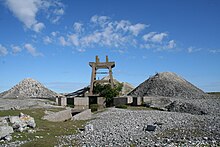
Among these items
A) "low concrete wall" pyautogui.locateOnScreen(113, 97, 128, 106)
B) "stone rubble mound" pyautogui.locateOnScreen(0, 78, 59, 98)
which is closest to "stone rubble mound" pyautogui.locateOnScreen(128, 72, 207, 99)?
"low concrete wall" pyautogui.locateOnScreen(113, 97, 128, 106)

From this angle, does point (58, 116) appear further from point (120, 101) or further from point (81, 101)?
point (81, 101)

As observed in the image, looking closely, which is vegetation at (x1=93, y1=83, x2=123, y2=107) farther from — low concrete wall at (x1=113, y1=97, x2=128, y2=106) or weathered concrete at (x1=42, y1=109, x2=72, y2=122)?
weathered concrete at (x1=42, y1=109, x2=72, y2=122)

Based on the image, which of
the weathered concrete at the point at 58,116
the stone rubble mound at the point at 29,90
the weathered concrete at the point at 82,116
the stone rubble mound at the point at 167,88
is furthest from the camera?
the stone rubble mound at the point at 29,90

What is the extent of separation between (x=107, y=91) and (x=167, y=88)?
1573 centimetres

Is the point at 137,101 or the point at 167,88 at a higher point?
the point at 167,88

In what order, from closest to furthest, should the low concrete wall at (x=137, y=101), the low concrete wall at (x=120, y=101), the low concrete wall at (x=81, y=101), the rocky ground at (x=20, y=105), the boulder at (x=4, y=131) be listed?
the boulder at (x=4, y=131), the rocky ground at (x=20, y=105), the low concrete wall at (x=137, y=101), the low concrete wall at (x=120, y=101), the low concrete wall at (x=81, y=101)

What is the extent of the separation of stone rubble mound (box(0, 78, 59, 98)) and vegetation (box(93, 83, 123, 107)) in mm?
18810

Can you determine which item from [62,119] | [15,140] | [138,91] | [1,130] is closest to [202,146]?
[15,140]

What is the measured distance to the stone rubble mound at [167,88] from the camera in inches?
2424

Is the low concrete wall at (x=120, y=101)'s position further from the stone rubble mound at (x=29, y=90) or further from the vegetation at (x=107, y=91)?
the stone rubble mound at (x=29, y=90)

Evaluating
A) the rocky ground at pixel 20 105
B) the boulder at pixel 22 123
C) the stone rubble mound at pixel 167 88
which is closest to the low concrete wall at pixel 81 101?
the rocky ground at pixel 20 105

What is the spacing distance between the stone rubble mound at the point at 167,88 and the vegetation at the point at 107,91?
7851 mm

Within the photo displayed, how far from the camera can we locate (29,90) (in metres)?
75.9

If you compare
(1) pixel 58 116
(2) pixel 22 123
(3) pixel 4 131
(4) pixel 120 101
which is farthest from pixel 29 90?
(3) pixel 4 131
